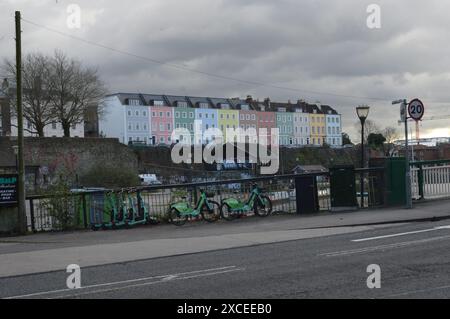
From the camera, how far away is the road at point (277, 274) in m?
8.10

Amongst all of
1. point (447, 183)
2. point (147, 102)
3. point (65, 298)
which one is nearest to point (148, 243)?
point (65, 298)

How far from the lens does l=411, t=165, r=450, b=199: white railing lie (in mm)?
20797

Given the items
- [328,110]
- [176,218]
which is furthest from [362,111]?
[328,110]

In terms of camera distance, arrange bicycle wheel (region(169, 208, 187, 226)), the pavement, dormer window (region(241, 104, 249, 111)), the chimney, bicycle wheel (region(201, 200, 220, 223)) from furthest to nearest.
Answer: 1. dormer window (region(241, 104, 249, 111))
2. the chimney
3. bicycle wheel (region(201, 200, 220, 223))
4. bicycle wheel (region(169, 208, 187, 226))
5. the pavement

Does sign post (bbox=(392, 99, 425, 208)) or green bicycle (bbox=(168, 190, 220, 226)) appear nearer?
sign post (bbox=(392, 99, 425, 208))

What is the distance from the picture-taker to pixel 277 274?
9.48 meters

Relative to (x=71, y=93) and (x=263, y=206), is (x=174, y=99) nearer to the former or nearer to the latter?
(x=71, y=93)

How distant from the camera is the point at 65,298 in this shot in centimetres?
829

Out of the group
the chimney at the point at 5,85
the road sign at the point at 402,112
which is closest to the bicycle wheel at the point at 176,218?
the road sign at the point at 402,112

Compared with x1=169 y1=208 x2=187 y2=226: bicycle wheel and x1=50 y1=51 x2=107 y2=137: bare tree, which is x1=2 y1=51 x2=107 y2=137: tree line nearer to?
x1=50 y1=51 x2=107 y2=137: bare tree

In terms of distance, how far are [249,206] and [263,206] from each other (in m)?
0.50

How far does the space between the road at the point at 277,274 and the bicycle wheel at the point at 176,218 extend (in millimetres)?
6008

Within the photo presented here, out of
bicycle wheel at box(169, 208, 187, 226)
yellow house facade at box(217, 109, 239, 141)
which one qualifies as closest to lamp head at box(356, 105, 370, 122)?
bicycle wheel at box(169, 208, 187, 226)
